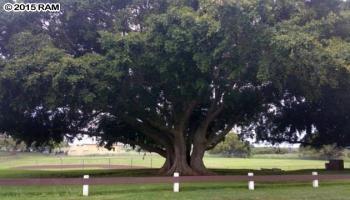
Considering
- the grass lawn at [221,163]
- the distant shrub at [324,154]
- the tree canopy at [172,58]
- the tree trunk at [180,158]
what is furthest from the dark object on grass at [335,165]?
the distant shrub at [324,154]

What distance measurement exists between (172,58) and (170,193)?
634cm

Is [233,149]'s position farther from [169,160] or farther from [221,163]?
[169,160]

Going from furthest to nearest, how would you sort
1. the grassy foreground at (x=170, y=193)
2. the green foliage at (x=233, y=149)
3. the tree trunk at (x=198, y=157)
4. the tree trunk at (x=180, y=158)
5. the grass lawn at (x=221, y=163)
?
the green foliage at (x=233, y=149) → the grass lawn at (x=221, y=163) → the tree trunk at (x=198, y=157) → the tree trunk at (x=180, y=158) → the grassy foreground at (x=170, y=193)

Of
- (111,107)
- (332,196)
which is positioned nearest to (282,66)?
(332,196)

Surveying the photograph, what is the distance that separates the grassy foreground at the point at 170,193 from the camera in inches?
761

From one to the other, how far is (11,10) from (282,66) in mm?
13986

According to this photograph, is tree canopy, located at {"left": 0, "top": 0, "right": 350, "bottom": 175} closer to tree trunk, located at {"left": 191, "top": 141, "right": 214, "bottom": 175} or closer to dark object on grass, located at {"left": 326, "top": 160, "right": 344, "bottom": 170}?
tree trunk, located at {"left": 191, "top": 141, "right": 214, "bottom": 175}

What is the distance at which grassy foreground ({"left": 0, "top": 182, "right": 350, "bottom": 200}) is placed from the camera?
19.3 m

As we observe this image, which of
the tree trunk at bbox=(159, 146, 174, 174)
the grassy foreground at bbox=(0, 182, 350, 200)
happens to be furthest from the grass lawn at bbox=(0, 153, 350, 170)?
the grassy foreground at bbox=(0, 182, 350, 200)

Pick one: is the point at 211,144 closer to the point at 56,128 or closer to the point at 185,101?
the point at 185,101

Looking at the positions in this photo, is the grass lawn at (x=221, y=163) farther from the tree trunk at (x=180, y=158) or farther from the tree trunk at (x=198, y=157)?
the tree trunk at (x=180, y=158)

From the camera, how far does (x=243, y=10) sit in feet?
73.4

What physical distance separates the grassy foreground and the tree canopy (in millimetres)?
4436

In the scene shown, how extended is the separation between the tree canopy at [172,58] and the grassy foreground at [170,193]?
4.44m
